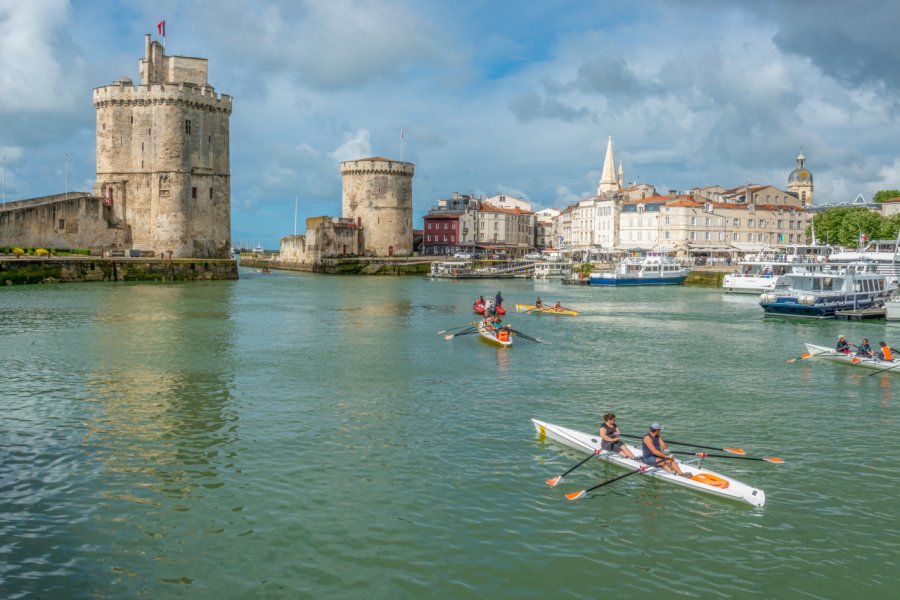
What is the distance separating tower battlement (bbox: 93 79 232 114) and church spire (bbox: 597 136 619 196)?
8397 cm

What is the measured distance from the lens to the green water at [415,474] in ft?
35.1

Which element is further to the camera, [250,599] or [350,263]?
[350,263]

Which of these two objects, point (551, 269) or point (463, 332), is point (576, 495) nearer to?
point (463, 332)

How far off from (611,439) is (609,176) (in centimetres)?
12838

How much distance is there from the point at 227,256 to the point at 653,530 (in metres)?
66.6

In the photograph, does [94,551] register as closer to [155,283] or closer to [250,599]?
[250,599]

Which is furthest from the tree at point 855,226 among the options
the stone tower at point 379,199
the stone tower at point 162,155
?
the stone tower at point 162,155

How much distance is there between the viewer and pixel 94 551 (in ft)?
36.4

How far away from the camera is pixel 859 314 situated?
42.4m

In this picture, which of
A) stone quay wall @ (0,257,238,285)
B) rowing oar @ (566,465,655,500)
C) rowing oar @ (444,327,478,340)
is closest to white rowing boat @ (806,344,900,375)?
rowing oar @ (444,327,478,340)

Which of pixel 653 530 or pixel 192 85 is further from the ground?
pixel 192 85

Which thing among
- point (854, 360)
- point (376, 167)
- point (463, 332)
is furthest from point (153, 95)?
point (854, 360)

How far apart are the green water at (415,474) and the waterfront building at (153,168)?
39253 millimetres

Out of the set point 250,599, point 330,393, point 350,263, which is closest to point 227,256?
point 350,263
